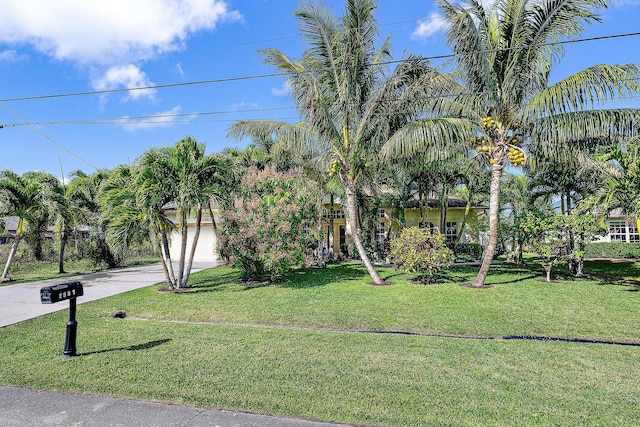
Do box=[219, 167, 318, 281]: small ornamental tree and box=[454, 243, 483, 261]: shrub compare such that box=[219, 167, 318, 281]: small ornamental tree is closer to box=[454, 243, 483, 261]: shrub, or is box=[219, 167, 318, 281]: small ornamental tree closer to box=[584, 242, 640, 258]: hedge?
box=[454, 243, 483, 261]: shrub

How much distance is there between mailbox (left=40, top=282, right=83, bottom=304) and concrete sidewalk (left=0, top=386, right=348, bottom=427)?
118 centimetres

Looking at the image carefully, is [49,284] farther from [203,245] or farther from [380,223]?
[380,223]

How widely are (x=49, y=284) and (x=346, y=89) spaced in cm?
1141

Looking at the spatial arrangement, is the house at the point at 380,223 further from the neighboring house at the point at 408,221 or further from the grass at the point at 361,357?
the grass at the point at 361,357

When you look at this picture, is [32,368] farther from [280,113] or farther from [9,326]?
[280,113]

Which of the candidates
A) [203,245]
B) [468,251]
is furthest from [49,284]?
[468,251]

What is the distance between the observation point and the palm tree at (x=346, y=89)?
425 inches

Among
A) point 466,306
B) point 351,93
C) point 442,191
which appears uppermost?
point 351,93

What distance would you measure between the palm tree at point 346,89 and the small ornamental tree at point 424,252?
1.31m

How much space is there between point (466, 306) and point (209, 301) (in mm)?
6105

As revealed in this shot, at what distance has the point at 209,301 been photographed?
8.98 meters

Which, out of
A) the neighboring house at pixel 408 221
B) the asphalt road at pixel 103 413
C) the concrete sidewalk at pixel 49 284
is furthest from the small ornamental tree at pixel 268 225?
the neighboring house at pixel 408 221

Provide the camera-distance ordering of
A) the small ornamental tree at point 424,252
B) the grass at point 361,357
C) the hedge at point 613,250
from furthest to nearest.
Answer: the hedge at point 613,250
the small ornamental tree at point 424,252
the grass at point 361,357

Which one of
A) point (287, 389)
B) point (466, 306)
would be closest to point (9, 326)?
point (287, 389)
